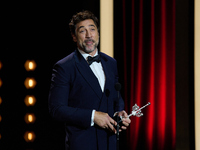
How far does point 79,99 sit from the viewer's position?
4.63 feet

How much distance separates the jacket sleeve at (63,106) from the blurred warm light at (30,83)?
1.89m

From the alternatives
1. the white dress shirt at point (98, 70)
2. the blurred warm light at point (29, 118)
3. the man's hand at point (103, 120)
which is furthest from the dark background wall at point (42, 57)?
the man's hand at point (103, 120)

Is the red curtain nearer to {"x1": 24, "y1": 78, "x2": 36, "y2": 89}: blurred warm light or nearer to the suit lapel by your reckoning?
{"x1": 24, "y1": 78, "x2": 36, "y2": 89}: blurred warm light

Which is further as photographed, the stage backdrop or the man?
the stage backdrop

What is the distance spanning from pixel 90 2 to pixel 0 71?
1.46 m

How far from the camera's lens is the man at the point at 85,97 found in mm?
1328

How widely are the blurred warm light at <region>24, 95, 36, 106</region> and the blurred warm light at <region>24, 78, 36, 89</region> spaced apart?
0.13m

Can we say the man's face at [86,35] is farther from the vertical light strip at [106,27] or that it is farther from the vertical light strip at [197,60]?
the vertical light strip at [197,60]

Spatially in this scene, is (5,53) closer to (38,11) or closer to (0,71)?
(0,71)

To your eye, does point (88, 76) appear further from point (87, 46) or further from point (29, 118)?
point (29, 118)

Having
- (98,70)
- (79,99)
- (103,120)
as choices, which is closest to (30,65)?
(98,70)

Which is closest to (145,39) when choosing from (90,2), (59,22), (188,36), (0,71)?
(188,36)

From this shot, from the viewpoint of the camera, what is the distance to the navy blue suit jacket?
135 cm

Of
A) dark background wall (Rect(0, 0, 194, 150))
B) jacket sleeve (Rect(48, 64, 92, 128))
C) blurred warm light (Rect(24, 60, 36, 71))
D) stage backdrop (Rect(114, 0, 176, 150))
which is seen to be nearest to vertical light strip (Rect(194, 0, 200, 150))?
dark background wall (Rect(0, 0, 194, 150))
